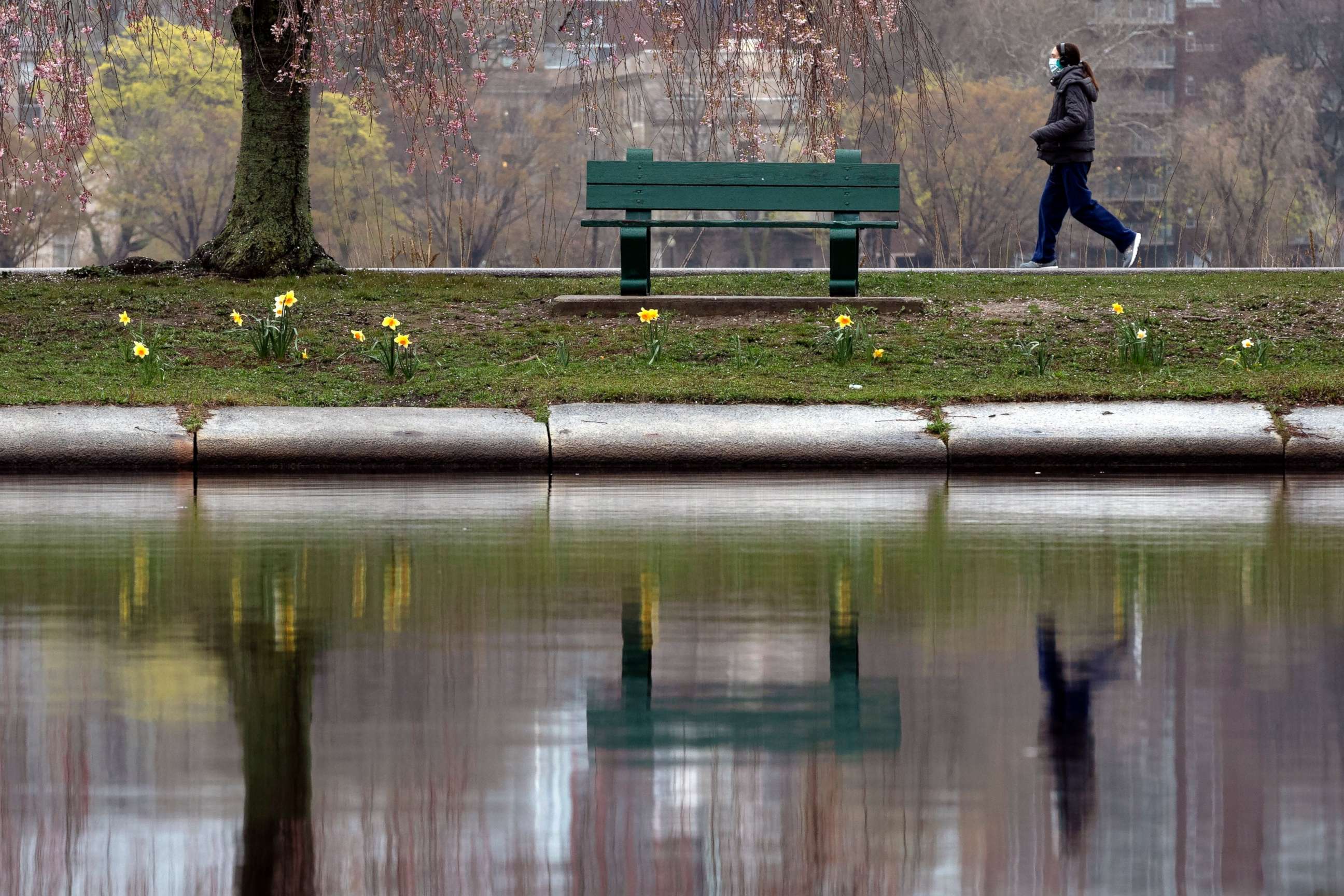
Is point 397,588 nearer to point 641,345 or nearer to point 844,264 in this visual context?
point 641,345

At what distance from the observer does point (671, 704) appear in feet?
13.4

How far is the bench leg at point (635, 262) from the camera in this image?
12930 millimetres

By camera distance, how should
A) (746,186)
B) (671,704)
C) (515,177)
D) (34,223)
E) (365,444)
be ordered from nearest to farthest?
(671,704) → (365,444) → (746,186) → (34,223) → (515,177)

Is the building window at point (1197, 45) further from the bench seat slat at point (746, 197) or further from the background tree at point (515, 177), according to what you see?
the bench seat slat at point (746, 197)

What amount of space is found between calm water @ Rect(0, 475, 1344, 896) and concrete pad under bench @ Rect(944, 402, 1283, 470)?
178 cm

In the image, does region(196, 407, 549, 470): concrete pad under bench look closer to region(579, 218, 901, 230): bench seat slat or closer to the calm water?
the calm water

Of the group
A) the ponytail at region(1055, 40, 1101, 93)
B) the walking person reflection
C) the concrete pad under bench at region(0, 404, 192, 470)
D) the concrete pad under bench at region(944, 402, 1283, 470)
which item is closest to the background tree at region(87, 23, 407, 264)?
the ponytail at region(1055, 40, 1101, 93)

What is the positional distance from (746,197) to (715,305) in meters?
1.02

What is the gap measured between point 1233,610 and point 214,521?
3.91m

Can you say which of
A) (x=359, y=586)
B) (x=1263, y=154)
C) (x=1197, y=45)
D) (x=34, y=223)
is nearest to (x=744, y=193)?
(x=359, y=586)

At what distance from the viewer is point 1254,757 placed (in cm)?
358

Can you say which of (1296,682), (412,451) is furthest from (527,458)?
(1296,682)

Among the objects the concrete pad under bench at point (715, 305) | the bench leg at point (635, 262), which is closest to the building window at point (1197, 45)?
the concrete pad under bench at point (715, 305)

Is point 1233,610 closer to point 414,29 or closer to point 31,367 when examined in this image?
point 31,367
